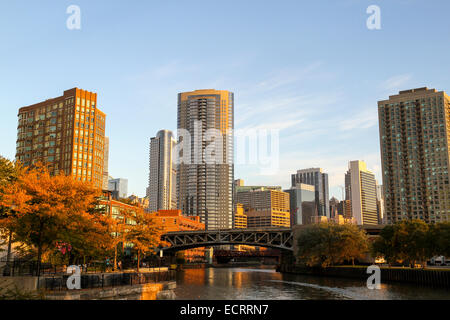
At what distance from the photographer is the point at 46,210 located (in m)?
47.2

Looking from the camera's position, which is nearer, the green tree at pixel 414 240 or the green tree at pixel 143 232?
the green tree at pixel 143 232

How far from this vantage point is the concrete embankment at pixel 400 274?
244 feet

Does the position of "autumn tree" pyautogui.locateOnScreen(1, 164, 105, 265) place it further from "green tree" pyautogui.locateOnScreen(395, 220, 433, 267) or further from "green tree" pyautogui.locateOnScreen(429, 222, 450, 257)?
"green tree" pyautogui.locateOnScreen(395, 220, 433, 267)

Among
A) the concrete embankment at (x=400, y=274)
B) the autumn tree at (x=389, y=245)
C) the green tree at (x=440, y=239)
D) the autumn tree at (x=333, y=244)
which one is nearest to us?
the concrete embankment at (x=400, y=274)

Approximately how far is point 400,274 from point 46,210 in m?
69.2

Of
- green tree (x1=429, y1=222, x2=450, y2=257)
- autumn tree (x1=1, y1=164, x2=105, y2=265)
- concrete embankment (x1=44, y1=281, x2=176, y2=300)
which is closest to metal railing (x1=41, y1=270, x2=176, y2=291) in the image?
concrete embankment (x1=44, y1=281, x2=176, y2=300)

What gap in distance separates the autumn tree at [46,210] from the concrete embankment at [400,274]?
57890 mm

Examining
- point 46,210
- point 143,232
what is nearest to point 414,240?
point 143,232

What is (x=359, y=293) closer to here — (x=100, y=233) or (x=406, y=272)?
(x=406, y=272)

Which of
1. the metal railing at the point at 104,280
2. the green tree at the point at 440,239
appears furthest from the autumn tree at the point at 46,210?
the green tree at the point at 440,239

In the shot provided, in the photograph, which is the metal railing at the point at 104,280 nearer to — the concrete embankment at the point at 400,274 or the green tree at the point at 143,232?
the green tree at the point at 143,232

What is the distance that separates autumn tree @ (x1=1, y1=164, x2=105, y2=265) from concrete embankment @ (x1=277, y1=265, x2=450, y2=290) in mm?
57890

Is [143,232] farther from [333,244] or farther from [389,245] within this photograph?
[333,244]
